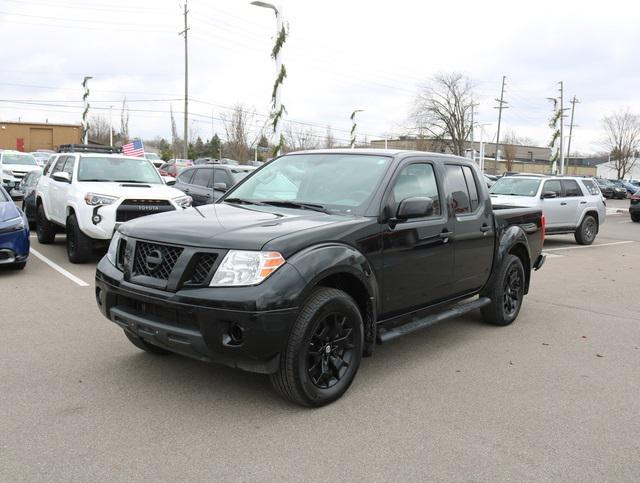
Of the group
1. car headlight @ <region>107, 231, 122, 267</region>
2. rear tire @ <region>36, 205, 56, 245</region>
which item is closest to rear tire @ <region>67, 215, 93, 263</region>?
rear tire @ <region>36, 205, 56, 245</region>

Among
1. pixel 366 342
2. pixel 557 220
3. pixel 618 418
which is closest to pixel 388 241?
pixel 366 342

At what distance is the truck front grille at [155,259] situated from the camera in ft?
12.5

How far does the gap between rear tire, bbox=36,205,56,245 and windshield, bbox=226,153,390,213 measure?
7407 mm

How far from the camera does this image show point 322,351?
3.98m

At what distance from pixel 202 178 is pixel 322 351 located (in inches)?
428

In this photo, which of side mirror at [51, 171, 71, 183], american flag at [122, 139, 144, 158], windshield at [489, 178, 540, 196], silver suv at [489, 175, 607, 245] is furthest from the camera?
american flag at [122, 139, 144, 158]

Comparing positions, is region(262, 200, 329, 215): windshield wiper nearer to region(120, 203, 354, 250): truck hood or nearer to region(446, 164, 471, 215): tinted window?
region(120, 203, 354, 250): truck hood

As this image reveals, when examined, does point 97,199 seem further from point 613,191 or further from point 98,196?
point 613,191

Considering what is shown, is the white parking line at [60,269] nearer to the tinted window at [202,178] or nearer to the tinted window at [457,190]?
the tinted window at [202,178]

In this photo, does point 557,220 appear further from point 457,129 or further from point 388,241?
point 457,129

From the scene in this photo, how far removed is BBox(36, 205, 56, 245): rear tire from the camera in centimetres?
1130

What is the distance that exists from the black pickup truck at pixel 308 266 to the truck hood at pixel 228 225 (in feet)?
0.04

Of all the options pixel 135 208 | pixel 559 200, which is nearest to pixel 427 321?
pixel 135 208

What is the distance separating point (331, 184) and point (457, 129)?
2899 inches
